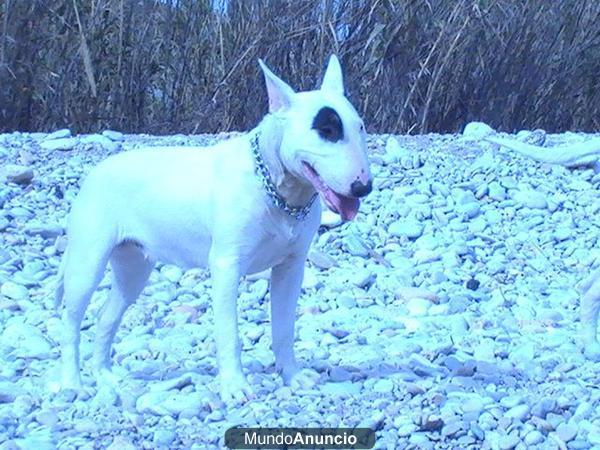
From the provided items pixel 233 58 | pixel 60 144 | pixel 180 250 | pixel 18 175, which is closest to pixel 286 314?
pixel 180 250

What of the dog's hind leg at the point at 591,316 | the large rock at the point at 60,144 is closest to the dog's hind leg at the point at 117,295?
the dog's hind leg at the point at 591,316

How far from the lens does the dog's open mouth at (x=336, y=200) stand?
11.8ft

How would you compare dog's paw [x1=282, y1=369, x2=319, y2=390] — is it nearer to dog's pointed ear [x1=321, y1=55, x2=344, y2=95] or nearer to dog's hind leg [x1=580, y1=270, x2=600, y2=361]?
dog's pointed ear [x1=321, y1=55, x2=344, y2=95]

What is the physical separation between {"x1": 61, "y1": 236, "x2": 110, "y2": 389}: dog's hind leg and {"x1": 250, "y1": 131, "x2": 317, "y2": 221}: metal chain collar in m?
0.56

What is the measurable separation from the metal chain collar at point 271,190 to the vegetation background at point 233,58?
4208mm

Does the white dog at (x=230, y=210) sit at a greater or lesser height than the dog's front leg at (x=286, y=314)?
greater

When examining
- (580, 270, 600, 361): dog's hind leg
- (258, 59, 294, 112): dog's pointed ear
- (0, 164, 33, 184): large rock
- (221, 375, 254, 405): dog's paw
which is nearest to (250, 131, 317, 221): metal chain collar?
(258, 59, 294, 112): dog's pointed ear

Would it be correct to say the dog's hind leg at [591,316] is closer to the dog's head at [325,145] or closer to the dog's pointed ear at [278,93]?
the dog's head at [325,145]

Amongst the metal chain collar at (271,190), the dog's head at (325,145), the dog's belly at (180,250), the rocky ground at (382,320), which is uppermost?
the dog's head at (325,145)

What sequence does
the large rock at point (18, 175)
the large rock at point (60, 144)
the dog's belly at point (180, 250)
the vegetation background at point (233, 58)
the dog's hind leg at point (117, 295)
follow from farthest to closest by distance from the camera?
the vegetation background at point (233, 58) < the large rock at point (60, 144) < the large rock at point (18, 175) < the dog's hind leg at point (117, 295) < the dog's belly at point (180, 250)

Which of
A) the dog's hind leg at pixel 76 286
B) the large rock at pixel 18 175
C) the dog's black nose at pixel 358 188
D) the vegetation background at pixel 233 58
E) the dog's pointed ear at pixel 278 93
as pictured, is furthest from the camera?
the vegetation background at pixel 233 58

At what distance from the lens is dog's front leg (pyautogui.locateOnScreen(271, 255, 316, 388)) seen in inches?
159

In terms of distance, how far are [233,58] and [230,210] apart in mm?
4446

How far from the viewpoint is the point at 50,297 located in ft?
18.1
